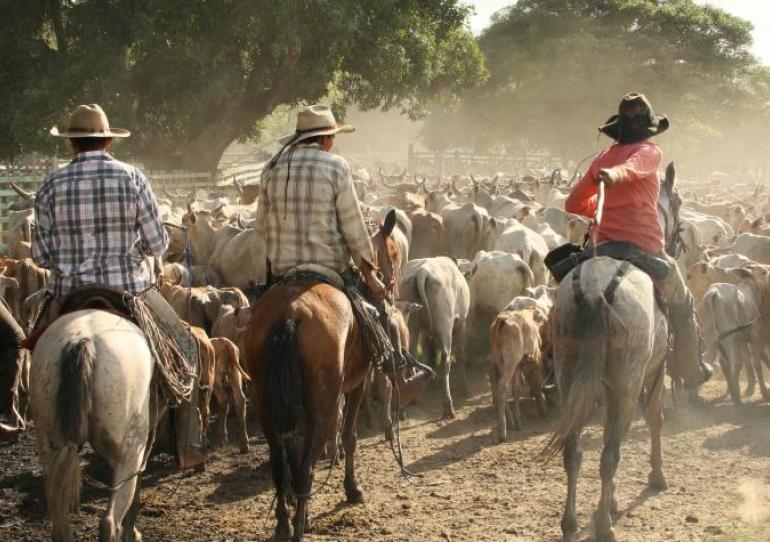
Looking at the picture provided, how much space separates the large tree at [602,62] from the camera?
47.0m

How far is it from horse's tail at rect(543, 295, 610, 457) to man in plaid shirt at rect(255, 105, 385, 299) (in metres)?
1.42

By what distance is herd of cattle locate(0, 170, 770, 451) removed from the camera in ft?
30.3

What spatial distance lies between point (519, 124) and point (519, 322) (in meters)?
44.5

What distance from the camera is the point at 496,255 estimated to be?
41.3 ft

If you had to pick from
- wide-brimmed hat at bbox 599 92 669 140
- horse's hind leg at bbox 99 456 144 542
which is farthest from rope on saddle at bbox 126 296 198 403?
wide-brimmed hat at bbox 599 92 669 140

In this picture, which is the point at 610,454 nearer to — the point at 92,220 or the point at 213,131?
the point at 92,220

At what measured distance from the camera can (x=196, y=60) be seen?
915 inches

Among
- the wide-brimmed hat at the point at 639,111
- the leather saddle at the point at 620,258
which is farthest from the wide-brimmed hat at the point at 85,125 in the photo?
the wide-brimmed hat at the point at 639,111

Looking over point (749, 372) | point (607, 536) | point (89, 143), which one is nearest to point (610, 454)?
point (607, 536)

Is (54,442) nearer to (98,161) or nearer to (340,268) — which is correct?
(98,161)

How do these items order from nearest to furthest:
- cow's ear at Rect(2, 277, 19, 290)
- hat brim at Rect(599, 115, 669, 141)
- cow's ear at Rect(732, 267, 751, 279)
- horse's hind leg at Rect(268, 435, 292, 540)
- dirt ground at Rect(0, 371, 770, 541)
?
horse's hind leg at Rect(268, 435, 292, 540)
dirt ground at Rect(0, 371, 770, 541)
hat brim at Rect(599, 115, 669, 141)
cow's ear at Rect(2, 277, 19, 290)
cow's ear at Rect(732, 267, 751, 279)

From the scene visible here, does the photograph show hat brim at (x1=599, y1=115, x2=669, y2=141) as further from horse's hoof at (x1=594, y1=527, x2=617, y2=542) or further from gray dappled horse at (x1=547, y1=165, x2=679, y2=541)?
horse's hoof at (x1=594, y1=527, x2=617, y2=542)

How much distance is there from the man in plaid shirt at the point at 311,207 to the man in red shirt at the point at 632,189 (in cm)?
168

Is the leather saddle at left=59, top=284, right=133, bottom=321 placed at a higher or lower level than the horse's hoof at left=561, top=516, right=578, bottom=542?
higher
